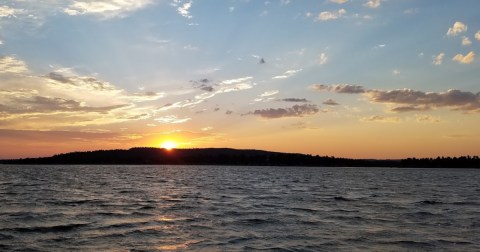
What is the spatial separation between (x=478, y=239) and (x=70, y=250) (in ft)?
80.5

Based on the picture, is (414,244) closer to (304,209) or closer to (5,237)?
(304,209)

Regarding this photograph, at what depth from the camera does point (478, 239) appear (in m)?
28.4

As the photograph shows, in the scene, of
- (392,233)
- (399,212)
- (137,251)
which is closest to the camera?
(137,251)

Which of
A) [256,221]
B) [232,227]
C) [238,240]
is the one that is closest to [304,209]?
[256,221]

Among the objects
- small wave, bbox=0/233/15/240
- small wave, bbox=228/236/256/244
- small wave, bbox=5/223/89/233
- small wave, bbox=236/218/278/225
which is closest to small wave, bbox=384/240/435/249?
small wave, bbox=228/236/256/244

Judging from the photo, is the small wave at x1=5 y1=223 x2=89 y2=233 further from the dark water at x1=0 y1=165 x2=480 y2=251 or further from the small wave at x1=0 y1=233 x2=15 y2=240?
the small wave at x1=0 y1=233 x2=15 y2=240

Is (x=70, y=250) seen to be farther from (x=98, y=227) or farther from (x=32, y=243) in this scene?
(x=98, y=227)

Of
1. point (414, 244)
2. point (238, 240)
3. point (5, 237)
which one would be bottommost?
point (414, 244)

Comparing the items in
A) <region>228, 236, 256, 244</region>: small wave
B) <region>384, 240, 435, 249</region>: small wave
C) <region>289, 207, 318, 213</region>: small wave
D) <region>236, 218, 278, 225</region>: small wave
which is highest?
<region>236, 218, 278, 225</region>: small wave

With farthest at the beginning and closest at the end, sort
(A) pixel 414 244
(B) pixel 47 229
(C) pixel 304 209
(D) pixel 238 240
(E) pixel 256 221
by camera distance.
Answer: (C) pixel 304 209
(E) pixel 256 221
(B) pixel 47 229
(D) pixel 238 240
(A) pixel 414 244

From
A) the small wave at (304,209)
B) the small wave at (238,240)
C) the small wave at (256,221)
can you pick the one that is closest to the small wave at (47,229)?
the small wave at (238,240)

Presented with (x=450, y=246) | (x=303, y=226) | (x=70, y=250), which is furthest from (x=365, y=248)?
(x=70, y=250)

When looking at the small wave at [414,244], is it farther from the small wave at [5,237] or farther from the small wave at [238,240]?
the small wave at [5,237]

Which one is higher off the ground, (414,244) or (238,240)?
(238,240)
